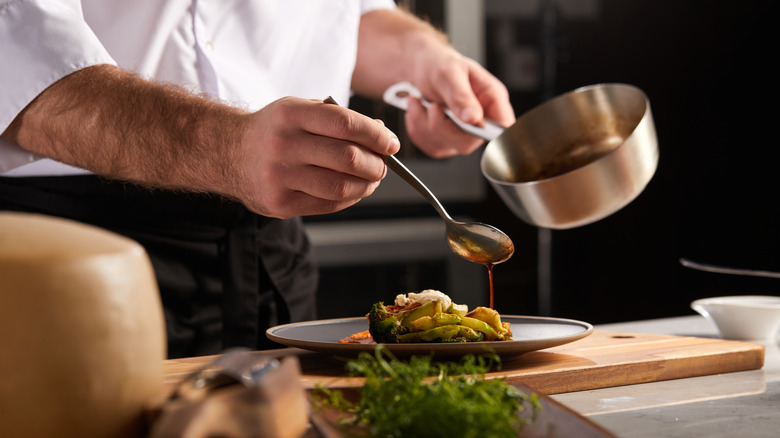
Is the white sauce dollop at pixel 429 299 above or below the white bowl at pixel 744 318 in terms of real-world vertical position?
above

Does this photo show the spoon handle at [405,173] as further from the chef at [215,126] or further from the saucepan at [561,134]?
the saucepan at [561,134]

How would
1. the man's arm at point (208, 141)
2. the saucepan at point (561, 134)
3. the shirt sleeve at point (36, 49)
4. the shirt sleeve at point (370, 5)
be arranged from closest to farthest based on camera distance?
the man's arm at point (208, 141)
the shirt sleeve at point (36, 49)
the saucepan at point (561, 134)
the shirt sleeve at point (370, 5)

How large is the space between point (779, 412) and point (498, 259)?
1.24 feet

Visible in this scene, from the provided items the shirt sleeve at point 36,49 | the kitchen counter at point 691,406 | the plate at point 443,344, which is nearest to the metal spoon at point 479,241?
the plate at point 443,344

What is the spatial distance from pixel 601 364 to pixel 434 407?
419mm

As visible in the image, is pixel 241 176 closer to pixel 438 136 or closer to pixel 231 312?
pixel 231 312

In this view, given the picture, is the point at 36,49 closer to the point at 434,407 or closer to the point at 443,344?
the point at 443,344

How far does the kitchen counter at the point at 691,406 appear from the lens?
720 millimetres

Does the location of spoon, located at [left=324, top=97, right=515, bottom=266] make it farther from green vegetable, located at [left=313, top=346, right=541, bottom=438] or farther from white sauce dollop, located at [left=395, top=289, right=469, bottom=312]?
green vegetable, located at [left=313, top=346, right=541, bottom=438]

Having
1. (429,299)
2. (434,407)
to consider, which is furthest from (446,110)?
(434,407)

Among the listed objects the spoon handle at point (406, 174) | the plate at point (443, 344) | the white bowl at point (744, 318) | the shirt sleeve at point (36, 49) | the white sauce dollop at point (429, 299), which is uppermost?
the shirt sleeve at point (36, 49)

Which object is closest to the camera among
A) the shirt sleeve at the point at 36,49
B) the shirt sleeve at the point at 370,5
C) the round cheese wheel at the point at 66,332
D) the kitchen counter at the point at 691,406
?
the round cheese wheel at the point at 66,332

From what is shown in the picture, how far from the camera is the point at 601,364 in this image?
2.91 ft

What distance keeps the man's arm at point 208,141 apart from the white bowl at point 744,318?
62cm
